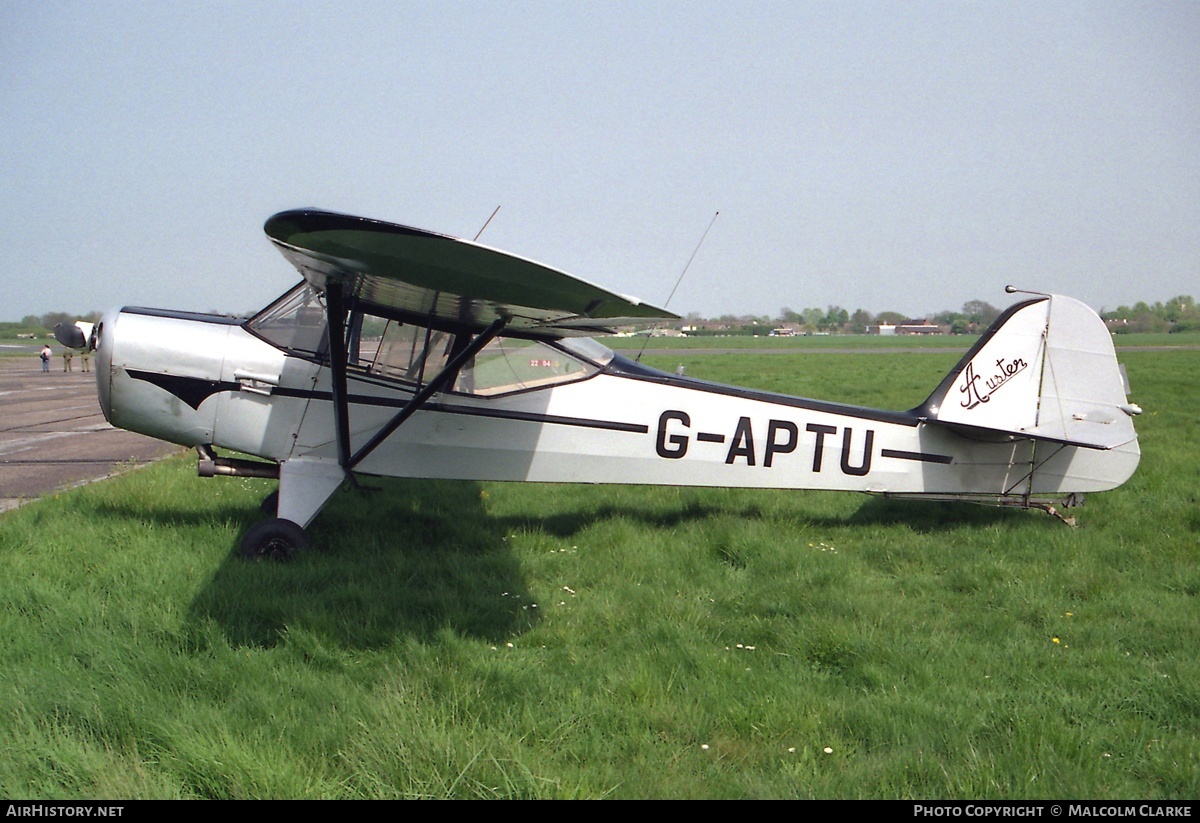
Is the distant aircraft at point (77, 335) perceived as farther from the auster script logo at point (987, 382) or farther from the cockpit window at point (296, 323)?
the auster script logo at point (987, 382)

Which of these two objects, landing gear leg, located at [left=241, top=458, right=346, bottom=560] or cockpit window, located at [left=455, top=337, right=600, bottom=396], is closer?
landing gear leg, located at [left=241, top=458, right=346, bottom=560]

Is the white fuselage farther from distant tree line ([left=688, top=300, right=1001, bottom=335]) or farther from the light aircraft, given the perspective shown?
distant tree line ([left=688, top=300, right=1001, bottom=335])

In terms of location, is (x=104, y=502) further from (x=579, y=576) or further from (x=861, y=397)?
(x=861, y=397)

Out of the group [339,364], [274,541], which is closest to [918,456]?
[339,364]

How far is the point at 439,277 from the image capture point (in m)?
4.34

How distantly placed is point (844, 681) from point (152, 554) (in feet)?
14.4

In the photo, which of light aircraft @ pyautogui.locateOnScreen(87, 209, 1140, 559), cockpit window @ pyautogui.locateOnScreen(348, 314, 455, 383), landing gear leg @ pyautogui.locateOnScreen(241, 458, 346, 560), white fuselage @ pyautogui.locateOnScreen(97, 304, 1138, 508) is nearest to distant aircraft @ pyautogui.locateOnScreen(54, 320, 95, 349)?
light aircraft @ pyautogui.locateOnScreen(87, 209, 1140, 559)

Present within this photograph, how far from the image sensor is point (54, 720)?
3.15 metres

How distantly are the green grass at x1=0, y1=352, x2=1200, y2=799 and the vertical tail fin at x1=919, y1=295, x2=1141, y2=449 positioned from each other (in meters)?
0.87

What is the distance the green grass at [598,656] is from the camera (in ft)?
9.70

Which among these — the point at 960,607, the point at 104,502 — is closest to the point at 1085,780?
the point at 960,607

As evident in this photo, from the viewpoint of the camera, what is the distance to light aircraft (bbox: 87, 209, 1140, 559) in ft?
19.0

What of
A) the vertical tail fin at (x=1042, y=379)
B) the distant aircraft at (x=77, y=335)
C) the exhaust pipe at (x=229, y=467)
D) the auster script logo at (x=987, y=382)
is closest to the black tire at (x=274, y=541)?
the exhaust pipe at (x=229, y=467)

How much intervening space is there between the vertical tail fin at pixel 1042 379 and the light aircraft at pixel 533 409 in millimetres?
14
